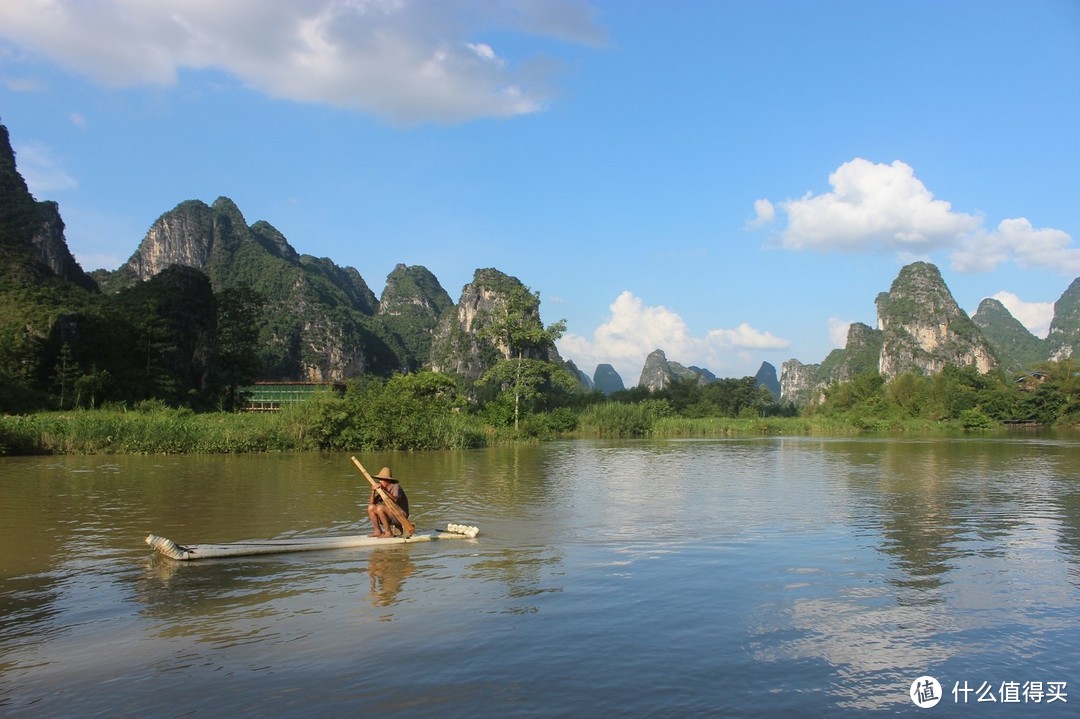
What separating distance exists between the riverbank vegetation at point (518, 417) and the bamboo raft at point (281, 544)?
13.8 metres

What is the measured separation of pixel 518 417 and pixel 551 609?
88.0 ft

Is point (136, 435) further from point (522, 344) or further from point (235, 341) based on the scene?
point (235, 341)

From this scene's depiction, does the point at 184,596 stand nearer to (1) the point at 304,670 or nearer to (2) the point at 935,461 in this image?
(1) the point at 304,670

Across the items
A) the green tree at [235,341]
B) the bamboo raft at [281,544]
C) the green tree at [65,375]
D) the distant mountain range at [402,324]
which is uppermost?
the distant mountain range at [402,324]

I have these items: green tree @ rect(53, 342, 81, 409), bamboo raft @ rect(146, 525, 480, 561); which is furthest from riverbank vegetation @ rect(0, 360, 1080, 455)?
bamboo raft @ rect(146, 525, 480, 561)

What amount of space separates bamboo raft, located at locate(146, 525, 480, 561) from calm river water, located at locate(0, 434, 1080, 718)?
13 cm

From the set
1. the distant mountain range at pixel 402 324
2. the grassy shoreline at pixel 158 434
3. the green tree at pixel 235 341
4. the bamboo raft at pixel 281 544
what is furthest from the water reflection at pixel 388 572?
the distant mountain range at pixel 402 324

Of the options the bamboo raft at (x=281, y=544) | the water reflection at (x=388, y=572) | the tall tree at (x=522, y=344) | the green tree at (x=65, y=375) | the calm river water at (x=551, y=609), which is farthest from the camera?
the tall tree at (x=522, y=344)

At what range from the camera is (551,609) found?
5.92 meters

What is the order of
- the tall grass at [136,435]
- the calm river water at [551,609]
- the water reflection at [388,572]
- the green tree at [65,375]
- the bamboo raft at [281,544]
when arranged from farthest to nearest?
the green tree at [65,375]
the tall grass at [136,435]
the bamboo raft at [281,544]
the water reflection at [388,572]
the calm river water at [551,609]

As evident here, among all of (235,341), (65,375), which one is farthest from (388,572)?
(235,341)

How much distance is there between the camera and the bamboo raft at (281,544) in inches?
287

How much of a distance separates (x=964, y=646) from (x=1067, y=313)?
407ft

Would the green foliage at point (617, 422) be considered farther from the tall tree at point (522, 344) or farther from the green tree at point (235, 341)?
the green tree at point (235, 341)
